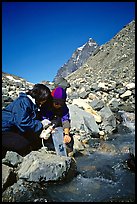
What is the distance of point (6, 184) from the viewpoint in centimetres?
360

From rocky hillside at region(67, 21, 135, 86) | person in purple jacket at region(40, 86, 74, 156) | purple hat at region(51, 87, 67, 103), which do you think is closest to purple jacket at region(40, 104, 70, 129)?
person in purple jacket at region(40, 86, 74, 156)

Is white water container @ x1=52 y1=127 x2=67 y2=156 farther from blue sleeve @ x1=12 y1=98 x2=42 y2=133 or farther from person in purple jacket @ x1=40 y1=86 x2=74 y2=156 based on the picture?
blue sleeve @ x1=12 y1=98 x2=42 y2=133

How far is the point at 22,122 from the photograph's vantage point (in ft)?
14.4

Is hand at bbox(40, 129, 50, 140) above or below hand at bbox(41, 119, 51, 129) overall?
below

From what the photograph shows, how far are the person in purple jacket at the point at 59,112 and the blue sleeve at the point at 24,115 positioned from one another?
72 cm

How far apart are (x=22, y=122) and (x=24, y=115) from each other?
136 millimetres

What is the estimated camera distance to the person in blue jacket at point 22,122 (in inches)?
174

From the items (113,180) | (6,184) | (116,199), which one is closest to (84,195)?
(116,199)

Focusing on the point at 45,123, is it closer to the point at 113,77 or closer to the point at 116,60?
the point at 113,77

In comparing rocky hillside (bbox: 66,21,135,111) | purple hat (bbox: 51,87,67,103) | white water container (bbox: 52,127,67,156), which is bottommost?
white water container (bbox: 52,127,67,156)

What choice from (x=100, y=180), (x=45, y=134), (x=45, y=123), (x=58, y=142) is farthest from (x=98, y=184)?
(x=45, y=123)

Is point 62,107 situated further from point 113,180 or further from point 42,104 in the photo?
point 113,180

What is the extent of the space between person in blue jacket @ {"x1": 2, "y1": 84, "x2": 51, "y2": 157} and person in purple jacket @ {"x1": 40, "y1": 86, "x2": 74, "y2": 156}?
30 centimetres

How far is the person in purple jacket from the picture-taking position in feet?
16.9
